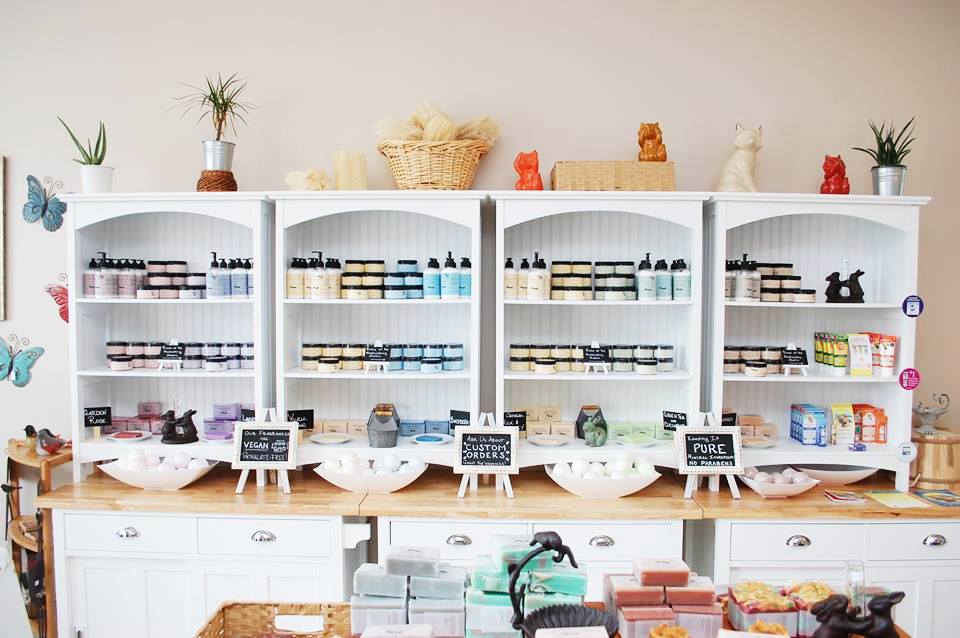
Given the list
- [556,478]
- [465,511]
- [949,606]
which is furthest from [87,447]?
[949,606]

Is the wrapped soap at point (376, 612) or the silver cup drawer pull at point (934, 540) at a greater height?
the wrapped soap at point (376, 612)

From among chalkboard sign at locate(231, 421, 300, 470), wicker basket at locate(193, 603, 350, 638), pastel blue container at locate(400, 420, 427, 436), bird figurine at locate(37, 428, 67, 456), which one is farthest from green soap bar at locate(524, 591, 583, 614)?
bird figurine at locate(37, 428, 67, 456)

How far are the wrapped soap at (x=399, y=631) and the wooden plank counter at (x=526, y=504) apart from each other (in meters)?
1.11

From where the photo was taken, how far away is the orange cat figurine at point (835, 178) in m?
3.01

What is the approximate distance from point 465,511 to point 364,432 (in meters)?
0.79

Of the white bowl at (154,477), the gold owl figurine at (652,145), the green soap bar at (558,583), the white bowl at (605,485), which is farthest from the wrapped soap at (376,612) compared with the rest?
the gold owl figurine at (652,145)

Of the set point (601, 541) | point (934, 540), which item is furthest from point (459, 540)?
point (934, 540)

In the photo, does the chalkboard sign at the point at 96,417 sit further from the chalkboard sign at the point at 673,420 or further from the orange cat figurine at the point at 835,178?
the orange cat figurine at the point at 835,178

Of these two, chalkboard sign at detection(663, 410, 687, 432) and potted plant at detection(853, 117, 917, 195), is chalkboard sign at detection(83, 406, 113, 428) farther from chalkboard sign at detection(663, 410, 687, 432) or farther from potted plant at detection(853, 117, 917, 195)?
potted plant at detection(853, 117, 917, 195)

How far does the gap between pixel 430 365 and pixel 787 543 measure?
5.29ft

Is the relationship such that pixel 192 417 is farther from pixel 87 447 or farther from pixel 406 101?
pixel 406 101

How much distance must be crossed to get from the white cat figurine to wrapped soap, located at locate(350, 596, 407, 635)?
7.33ft

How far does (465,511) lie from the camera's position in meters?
2.67

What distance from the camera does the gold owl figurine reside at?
2.97 meters
